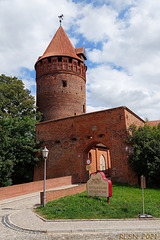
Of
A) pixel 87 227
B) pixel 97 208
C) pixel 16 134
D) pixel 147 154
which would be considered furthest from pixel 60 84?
pixel 87 227

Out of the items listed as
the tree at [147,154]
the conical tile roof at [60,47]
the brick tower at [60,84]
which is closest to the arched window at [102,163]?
the brick tower at [60,84]

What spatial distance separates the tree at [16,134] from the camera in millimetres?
20016

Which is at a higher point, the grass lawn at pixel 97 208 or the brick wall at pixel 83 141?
the brick wall at pixel 83 141

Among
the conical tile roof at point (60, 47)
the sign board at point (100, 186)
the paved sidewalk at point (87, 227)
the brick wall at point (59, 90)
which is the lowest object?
the paved sidewalk at point (87, 227)

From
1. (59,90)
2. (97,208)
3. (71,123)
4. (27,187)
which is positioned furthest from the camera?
(59,90)

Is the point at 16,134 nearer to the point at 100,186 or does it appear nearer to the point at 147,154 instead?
the point at 147,154

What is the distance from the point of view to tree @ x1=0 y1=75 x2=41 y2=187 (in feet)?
65.7

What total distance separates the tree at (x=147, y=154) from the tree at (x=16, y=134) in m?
9.67

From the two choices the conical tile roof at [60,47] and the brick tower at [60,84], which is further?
the conical tile roof at [60,47]

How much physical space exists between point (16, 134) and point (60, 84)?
8.88 meters

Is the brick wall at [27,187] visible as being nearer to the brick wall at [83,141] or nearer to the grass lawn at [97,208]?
the brick wall at [83,141]

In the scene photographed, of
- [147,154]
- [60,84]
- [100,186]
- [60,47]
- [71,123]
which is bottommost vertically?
[100,186]

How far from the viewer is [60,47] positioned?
98.3ft

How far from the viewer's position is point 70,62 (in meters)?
29.0
